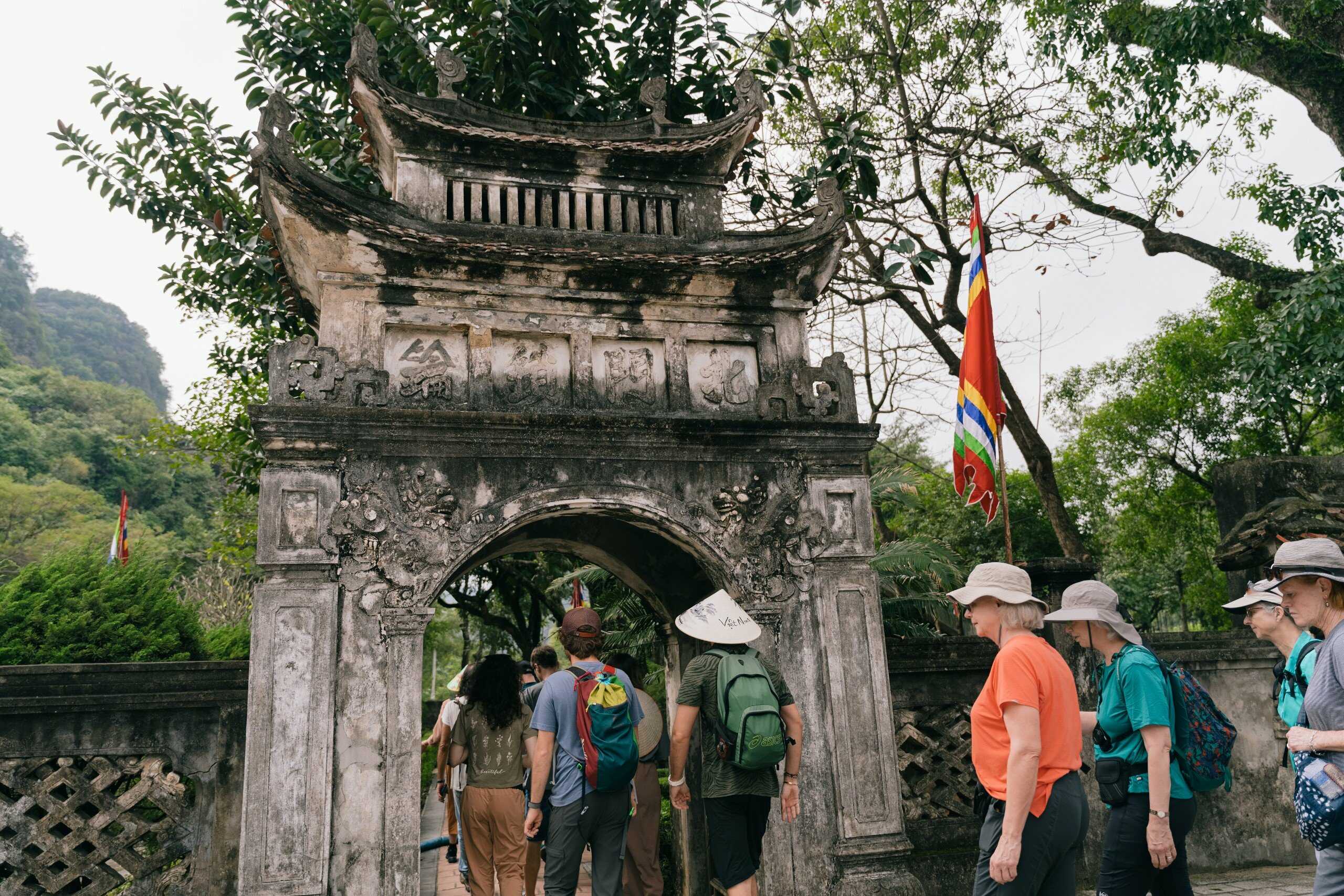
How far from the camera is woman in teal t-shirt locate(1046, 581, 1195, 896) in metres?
4.09

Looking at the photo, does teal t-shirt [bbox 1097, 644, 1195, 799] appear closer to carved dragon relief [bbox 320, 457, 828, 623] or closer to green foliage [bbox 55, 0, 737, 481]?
carved dragon relief [bbox 320, 457, 828, 623]

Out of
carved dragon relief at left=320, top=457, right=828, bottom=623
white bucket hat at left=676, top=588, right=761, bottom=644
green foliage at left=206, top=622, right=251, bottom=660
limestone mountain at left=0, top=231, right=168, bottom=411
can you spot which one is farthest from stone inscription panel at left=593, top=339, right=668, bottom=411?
limestone mountain at left=0, top=231, right=168, bottom=411

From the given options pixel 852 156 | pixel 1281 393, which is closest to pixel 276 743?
pixel 852 156

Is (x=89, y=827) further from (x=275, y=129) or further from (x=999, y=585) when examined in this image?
(x=999, y=585)

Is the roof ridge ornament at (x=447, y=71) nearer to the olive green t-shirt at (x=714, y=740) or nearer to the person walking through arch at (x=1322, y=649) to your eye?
the olive green t-shirt at (x=714, y=740)

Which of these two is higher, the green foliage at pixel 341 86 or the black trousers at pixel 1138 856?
the green foliage at pixel 341 86

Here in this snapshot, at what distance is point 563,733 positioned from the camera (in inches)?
210

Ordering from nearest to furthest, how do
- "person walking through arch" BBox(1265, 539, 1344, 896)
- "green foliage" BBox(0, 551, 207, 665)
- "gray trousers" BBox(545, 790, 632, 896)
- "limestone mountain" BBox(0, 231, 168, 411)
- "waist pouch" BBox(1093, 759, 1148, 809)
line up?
1. "person walking through arch" BBox(1265, 539, 1344, 896)
2. "waist pouch" BBox(1093, 759, 1148, 809)
3. "gray trousers" BBox(545, 790, 632, 896)
4. "green foliage" BBox(0, 551, 207, 665)
5. "limestone mountain" BBox(0, 231, 168, 411)

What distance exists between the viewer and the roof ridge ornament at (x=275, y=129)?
21.3 feet

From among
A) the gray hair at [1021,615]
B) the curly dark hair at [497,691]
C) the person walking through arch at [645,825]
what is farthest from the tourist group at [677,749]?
the gray hair at [1021,615]

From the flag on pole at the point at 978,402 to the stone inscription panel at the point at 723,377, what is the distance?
7.46ft

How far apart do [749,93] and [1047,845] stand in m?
6.27

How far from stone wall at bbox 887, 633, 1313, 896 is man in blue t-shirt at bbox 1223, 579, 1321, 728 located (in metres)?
3.43

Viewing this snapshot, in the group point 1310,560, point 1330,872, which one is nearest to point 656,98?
point 1310,560
